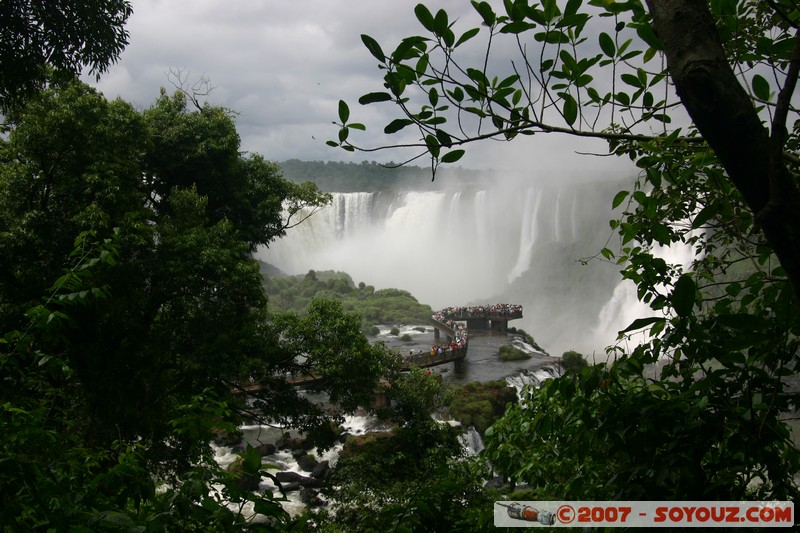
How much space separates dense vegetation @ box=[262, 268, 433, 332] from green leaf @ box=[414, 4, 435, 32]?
23273mm

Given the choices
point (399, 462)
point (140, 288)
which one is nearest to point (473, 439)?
point (399, 462)

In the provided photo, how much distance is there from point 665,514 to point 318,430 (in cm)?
805

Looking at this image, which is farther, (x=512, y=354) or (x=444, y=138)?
(x=512, y=354)

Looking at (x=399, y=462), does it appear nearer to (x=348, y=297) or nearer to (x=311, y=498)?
(x=311, y=498)

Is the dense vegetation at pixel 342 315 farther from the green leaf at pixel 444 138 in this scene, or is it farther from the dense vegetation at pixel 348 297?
the dense vegetation at pixel 348 297

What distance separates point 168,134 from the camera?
9.27m

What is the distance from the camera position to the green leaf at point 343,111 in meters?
1.28

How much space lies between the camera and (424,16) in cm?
121

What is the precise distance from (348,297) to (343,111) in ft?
98.2

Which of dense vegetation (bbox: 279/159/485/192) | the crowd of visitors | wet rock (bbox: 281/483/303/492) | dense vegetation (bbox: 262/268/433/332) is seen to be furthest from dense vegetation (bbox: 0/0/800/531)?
dense vegetation (bbox: 279/159/485/192)

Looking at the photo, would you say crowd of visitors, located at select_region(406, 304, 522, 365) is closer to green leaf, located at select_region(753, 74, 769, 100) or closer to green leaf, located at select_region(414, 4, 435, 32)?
green leaf, located at select_region(753, 74, 769, 100)

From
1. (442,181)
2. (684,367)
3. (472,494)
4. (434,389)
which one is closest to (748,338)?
(684,367)

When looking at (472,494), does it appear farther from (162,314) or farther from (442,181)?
(442,181)

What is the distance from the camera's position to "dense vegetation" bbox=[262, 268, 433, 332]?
27.0m
